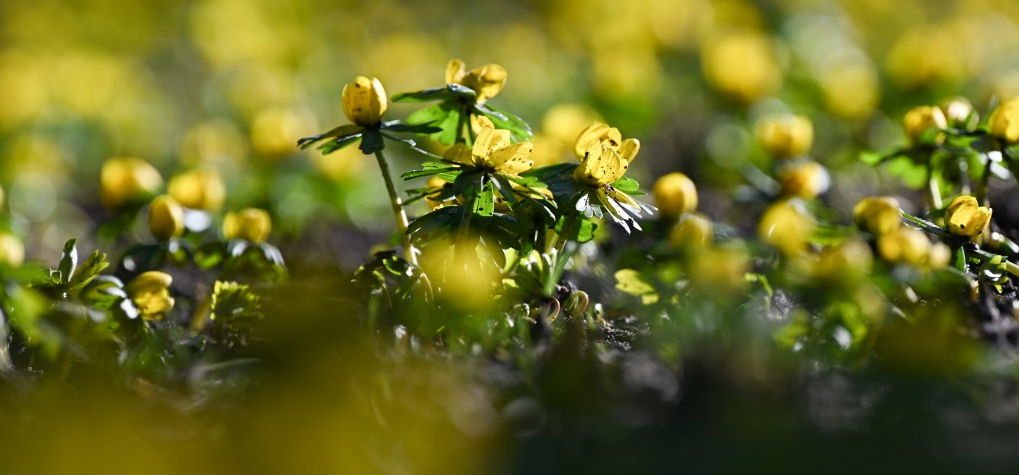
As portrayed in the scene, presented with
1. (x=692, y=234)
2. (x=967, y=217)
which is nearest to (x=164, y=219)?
(x=692, y=234)

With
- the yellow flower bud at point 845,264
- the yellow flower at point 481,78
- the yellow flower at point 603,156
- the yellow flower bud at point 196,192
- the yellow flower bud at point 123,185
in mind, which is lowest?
the yellow flower bud at point 845,264

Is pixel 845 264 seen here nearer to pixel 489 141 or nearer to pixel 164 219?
pixel 489 141

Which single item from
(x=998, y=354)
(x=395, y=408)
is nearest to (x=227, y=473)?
(x=395, y=408)

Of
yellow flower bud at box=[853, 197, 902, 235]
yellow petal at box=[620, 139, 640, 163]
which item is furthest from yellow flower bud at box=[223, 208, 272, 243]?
yellow flower bud at box=[853, 197, 902, 235]

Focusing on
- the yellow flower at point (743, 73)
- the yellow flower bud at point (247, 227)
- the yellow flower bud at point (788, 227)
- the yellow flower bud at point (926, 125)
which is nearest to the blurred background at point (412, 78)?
the yellow flower at point (743, 73)

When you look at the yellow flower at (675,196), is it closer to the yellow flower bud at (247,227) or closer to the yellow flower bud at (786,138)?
the yellow flower bud at (786,138)

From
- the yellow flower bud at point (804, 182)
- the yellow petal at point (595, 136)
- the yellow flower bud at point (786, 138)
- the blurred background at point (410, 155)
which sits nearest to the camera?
the blurred background at point (410, 155)

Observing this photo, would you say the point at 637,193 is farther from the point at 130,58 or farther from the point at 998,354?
the point at 130,58
